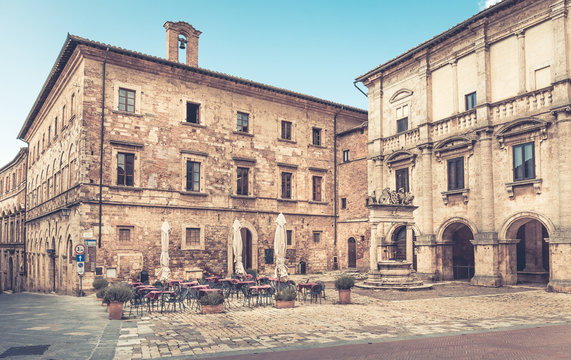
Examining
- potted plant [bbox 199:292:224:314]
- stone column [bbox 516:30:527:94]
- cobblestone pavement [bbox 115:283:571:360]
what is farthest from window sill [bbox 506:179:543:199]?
potted plant [bbox 199:292:224:314]

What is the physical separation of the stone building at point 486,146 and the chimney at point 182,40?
35.8 ft

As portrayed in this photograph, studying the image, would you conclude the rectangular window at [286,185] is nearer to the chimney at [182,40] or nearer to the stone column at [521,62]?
the chimney at [182,40]

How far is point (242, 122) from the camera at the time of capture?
28.6 meters

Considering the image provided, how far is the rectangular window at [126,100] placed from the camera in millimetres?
24188

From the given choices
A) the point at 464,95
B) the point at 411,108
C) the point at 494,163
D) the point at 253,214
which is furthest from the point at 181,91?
the point at 494,163

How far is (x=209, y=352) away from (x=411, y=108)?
2026 cm

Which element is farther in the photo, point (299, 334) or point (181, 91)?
point (181, 91)

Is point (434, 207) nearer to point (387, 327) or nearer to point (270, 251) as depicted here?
point (270, 251)

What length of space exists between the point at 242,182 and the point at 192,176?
325 centimetres

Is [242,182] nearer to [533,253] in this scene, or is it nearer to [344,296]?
[344,296]

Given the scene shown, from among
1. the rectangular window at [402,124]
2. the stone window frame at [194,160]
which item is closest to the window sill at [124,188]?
the stone window frame at [194,160]

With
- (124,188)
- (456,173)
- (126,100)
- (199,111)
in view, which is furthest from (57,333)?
(456,173)

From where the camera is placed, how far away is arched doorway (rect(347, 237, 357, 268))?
101ft

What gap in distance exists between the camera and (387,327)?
11359 mm
